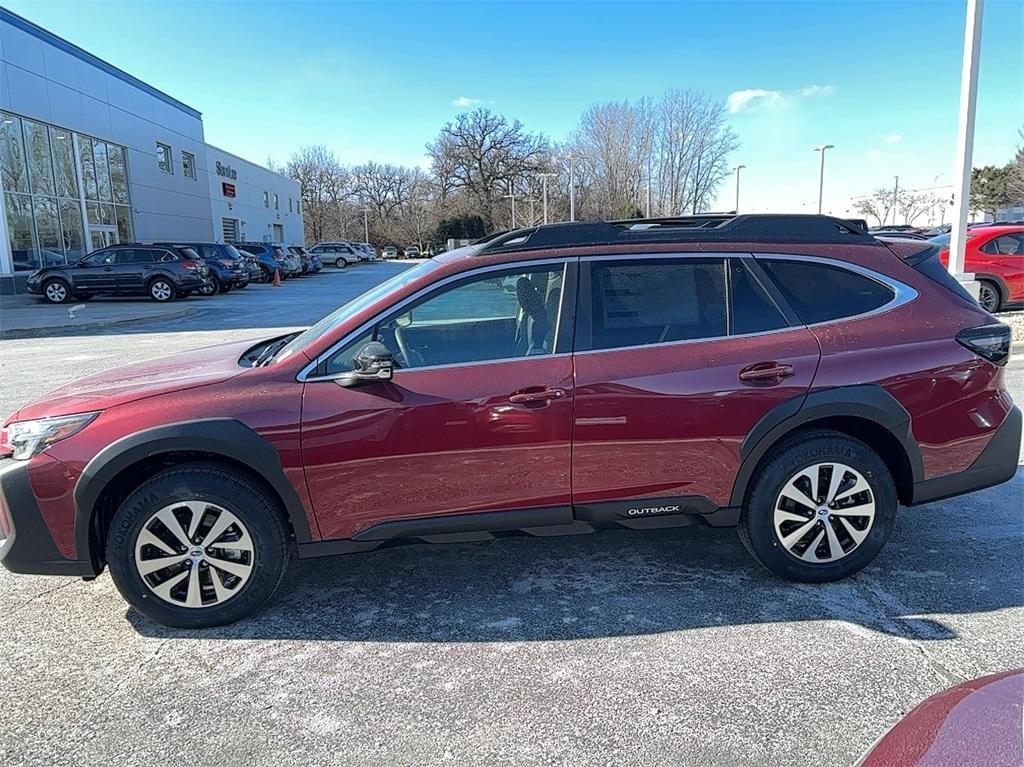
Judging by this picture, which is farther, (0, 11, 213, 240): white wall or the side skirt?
(0, 11, 213, 240): white wall

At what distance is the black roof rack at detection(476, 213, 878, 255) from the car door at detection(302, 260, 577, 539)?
1.10 ft

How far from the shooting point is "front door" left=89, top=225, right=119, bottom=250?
28016mm

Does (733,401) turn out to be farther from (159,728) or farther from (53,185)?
(53,185)

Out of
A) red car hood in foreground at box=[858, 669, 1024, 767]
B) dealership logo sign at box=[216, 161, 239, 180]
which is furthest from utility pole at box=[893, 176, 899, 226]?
red car hood in foreground at box=[858, 669, 1024, 767]

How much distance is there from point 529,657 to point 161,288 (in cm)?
2229

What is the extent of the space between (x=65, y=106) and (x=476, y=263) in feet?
98.1

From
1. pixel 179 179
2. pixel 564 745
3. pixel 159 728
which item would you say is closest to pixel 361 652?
pixel 159 728

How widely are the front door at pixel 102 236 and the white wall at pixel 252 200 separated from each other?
11.8 m

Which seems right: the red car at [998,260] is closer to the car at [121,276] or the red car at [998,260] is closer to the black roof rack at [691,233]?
the black roof rack at [691,233]

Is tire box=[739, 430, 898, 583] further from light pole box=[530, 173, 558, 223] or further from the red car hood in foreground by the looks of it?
light pole box=[530, 173, 558, 223]

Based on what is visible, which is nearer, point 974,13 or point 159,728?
point 159,728

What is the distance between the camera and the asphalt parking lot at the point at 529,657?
2473 millimetres

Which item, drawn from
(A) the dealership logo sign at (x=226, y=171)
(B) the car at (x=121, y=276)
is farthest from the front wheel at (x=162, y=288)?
(A) the dealership logo sign at (x=226, y=171)

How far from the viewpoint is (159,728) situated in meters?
2.58
